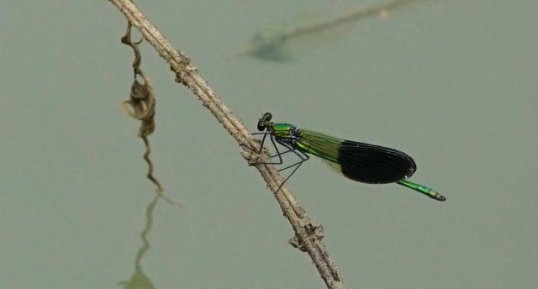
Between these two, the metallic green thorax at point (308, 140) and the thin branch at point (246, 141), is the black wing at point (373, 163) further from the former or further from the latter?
the thin branch at point (246, 141)

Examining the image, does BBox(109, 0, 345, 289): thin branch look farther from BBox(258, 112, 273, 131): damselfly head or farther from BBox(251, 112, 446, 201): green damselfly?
BBox(258, 112, 273, 131): damselfly head

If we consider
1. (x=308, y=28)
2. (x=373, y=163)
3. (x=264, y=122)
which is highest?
(x=308, y=28)

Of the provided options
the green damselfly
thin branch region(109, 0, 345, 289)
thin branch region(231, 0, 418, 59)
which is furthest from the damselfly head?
thin branch region(231, 0, 418, 59)

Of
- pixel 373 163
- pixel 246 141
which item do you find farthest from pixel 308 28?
pixel 246 141

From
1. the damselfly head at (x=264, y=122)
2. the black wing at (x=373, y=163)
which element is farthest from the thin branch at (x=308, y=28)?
the black wing at (x=373, y=163)

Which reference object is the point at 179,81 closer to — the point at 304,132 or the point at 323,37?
the point at 304,132

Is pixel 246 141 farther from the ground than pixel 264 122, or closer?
closer

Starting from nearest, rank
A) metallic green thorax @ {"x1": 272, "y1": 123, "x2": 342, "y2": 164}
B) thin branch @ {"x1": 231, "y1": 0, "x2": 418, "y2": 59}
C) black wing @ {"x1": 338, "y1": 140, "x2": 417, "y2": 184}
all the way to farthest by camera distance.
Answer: black wing @ {"x1": 338, "y1": 140, "x2": 417, "y2": 184}
metallic green thorax @ {"x1": 272, "y1": 123, "x2": 342, "y2": 164}
thin branch @ {"x1": 231, "y1": 0, "x2": 418, "y2": 59}

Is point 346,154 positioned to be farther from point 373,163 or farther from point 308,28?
point 308,28
